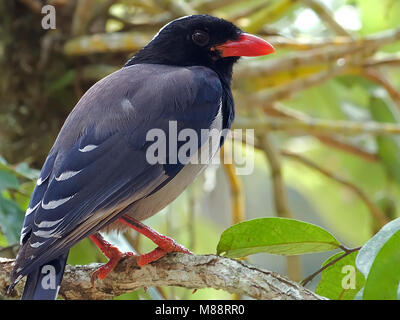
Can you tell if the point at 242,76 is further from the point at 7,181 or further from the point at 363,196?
the point at 7,181

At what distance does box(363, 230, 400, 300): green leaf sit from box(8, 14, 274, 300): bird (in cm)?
98

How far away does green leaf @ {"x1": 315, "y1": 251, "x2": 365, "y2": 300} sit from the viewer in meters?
2.40

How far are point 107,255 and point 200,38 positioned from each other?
1.24 meters

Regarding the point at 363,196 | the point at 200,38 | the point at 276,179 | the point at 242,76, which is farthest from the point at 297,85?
the point at 200,38

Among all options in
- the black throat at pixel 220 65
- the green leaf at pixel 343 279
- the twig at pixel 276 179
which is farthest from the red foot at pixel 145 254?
the twig at pixel 276 179

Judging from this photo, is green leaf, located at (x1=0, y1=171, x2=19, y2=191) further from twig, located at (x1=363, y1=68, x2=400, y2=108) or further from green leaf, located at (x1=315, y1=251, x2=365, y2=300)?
twig, located at (x1=363, y1=68, x2=400, y2=108)

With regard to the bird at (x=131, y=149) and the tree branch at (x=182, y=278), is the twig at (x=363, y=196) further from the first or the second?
the tree branch at (x=182, y=278)

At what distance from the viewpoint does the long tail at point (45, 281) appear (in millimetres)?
2561

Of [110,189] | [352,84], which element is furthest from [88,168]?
[352,84]

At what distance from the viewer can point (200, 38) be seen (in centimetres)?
358

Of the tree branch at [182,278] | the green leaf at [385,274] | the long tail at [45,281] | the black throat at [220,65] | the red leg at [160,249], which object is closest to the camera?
the green leaf at [385,274]

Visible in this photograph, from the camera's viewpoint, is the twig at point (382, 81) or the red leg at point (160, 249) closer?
the red leg at point (160, 249)

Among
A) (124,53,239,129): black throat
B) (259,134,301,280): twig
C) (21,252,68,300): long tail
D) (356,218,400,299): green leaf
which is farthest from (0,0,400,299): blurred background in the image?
(356,218,400,299): green leaf
